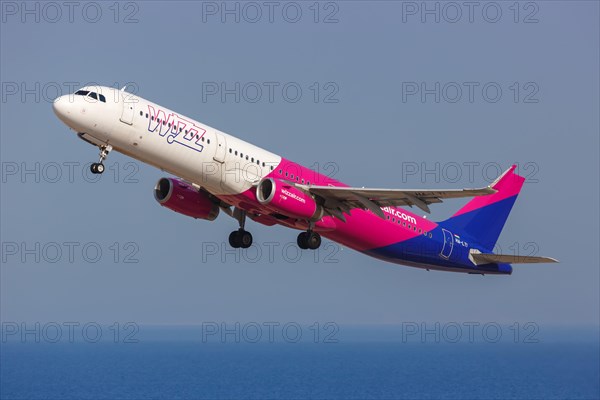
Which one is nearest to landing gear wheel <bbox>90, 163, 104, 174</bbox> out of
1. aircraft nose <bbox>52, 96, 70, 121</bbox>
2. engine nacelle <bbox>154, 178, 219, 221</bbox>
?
aircraft nose <bbox>52, 96, 70, 121</bbox>

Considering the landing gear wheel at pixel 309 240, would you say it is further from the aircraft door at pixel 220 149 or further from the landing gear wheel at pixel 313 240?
the aircraft door at pixel 220 149

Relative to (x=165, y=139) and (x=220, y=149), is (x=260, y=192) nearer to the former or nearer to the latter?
(x=220, y=149)

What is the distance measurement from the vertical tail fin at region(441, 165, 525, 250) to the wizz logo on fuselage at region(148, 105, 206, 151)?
1831cm

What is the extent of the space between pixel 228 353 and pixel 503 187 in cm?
13970

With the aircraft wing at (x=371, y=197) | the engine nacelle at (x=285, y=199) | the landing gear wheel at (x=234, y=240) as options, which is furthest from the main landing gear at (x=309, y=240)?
the landing gear wheel at (x=234, y=240)

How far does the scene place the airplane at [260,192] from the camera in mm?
43219

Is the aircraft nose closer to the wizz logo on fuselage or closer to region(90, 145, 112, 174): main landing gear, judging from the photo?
region(90, 145, 112, 174): main landing gear

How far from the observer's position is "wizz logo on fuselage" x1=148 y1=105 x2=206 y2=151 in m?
43.8

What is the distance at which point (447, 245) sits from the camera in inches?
2159

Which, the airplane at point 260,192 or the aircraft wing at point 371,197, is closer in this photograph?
the airplane at point 260,192

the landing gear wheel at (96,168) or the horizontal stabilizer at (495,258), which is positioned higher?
the landing gear wheel at (96,168)

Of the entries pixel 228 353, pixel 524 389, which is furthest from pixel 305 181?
pixel 228 353

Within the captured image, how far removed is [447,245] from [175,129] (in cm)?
1808

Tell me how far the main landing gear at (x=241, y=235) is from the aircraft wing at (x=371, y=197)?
5.50 m
